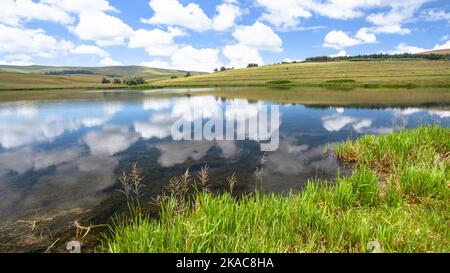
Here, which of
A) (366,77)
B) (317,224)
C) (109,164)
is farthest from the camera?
(366,77)

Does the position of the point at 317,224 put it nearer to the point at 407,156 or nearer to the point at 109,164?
the point at 407,156

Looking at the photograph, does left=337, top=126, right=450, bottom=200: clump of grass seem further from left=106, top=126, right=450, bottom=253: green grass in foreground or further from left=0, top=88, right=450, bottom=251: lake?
left=0, top=88, right=450, bottom=251: lake

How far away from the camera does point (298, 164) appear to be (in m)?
13.4

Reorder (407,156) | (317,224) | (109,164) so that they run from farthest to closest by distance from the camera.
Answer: (109,164), (407,156), (317,224)

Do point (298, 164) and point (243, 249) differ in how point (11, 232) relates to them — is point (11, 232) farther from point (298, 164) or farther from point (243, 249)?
point (298, 164)

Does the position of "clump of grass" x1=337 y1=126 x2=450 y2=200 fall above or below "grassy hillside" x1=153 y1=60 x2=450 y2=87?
below

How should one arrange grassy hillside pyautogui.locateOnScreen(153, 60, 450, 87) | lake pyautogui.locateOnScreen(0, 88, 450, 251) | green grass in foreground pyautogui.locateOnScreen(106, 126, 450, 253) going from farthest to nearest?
1. grassy hillside pyautogui.locateOnScreen(153, 60, 450, 87)
2. lake pyautogui.locateOnScreen(0, 88, 450, 251)
3. green grass in foreground pyautogui.locateOnScreen(106, 126, 450, 253)

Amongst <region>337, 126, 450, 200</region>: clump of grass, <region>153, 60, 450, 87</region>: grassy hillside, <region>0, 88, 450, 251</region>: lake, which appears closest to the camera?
<region>337, 126, 450, 200</region>: clump of grass

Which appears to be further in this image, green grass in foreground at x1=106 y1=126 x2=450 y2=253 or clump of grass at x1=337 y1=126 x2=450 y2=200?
clump of grass at x1=337 y1=126 x2=450 y2=200

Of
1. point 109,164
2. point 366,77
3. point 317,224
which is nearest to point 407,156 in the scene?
point 317,224

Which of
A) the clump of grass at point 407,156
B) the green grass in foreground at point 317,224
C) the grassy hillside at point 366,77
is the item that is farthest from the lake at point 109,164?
the grassy hillside at point 366,77

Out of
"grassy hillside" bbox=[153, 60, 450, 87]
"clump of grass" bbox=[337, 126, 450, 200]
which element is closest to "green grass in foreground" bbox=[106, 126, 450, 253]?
"clump of grass" bbox=[337, 126, 450, 200]

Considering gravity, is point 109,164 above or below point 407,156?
below
